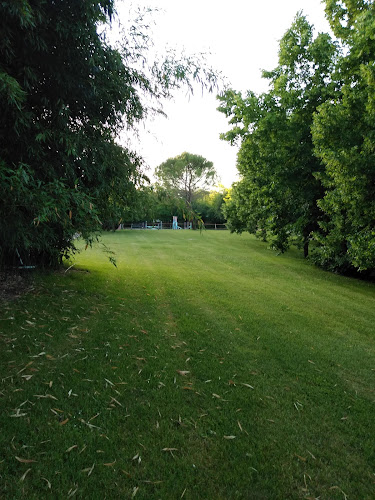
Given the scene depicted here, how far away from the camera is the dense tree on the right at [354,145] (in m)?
7.96

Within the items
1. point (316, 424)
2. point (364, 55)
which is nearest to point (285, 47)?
point (364, 55)

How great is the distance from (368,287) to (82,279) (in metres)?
8.39

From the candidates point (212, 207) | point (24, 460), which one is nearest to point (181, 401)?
point (24, 460)

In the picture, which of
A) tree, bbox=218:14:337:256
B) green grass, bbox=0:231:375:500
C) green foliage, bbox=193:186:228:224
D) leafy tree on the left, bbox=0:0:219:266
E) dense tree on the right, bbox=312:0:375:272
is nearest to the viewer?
green grass, bbox=0:231:375:500

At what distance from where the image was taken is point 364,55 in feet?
29.9

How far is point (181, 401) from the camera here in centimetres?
276

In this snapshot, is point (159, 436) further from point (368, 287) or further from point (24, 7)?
point (368, 287)

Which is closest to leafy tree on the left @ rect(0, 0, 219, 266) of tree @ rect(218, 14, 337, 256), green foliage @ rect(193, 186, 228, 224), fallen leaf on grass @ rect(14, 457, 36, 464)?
fallen leaf on grass @ rect(14, 457, 36, 464)

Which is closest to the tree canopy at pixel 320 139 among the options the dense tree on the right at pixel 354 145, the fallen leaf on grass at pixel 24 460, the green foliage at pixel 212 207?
the dense tree on the right at pixel 354 145

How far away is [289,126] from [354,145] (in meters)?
3.02

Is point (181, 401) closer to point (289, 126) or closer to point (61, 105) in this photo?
point (61, 105)

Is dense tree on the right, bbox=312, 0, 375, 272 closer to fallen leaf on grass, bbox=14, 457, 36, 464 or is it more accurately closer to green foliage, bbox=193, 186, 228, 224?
fallen leaf on grass, bbox=14, 457, 36, 464

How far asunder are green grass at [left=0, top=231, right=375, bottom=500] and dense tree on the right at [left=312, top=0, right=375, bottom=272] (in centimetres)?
379

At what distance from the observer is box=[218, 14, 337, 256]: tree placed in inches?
430
